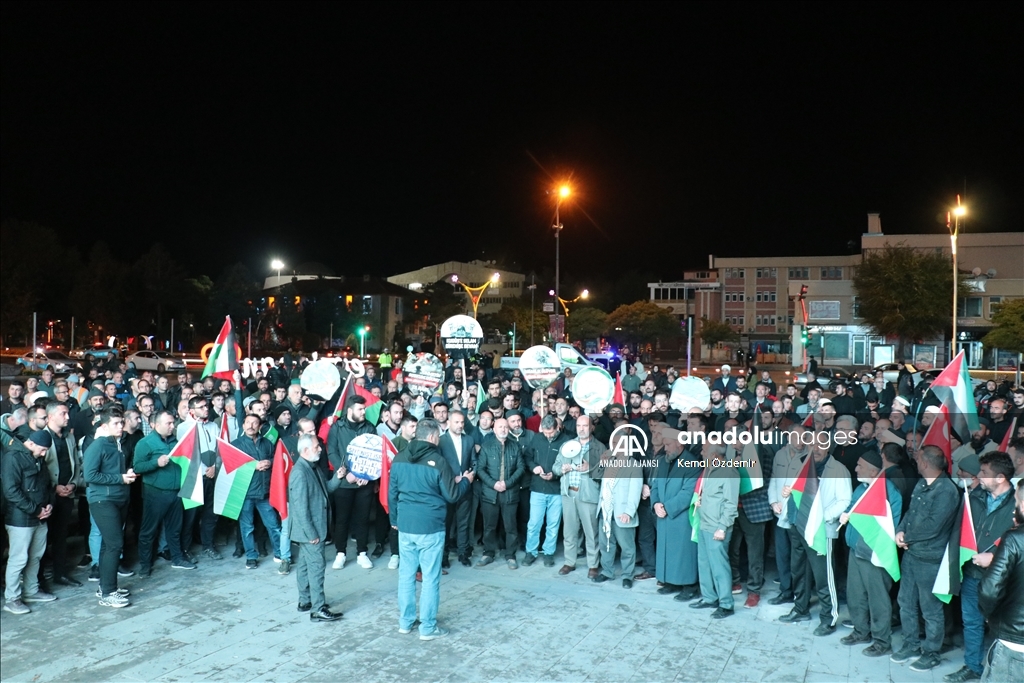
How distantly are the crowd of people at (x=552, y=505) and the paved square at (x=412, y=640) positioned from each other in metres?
0.26

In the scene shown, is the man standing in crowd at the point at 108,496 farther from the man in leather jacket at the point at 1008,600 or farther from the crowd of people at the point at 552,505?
the man in leather jacket at the point at 1008,600

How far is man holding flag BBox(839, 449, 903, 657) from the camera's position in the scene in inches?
260

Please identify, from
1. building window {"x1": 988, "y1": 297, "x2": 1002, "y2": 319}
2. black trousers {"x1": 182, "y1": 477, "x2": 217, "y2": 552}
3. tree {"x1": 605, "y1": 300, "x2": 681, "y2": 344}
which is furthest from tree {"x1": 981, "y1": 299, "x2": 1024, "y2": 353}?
tree {"x1": 605, "y1": 300, "x2": 681, "y2": 344}

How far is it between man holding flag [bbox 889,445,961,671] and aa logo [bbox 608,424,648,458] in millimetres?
2866

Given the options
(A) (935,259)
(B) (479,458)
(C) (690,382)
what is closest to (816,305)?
(A) (935,259)

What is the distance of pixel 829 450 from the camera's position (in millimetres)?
7617

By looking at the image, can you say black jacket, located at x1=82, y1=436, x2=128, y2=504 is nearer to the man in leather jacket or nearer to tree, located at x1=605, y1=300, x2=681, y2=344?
the man in leather jacket

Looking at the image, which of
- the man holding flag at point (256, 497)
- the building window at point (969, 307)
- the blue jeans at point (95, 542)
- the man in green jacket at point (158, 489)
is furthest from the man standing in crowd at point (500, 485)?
the building window at point (969, 307)

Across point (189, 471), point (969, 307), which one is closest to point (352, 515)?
point (189, 471)

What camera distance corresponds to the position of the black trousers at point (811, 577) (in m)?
7.07

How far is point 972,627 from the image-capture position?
20.5ft

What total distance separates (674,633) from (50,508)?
6.15 metres

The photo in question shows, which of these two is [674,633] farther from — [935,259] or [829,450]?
[935,259]

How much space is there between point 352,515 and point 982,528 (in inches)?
252
